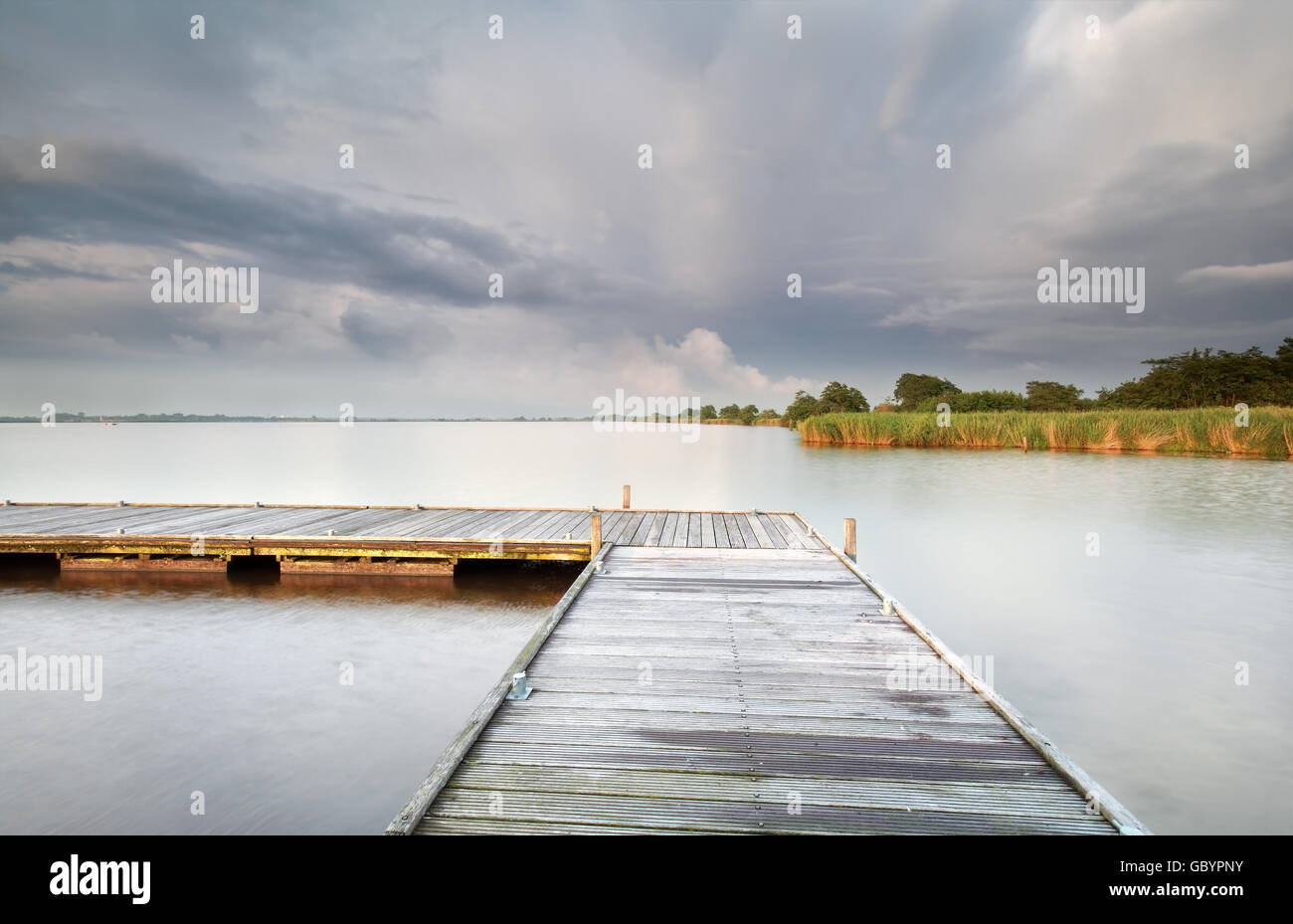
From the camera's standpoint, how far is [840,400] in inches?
2741

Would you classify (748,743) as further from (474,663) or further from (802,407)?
(802,407)

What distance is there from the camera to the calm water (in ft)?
13.6

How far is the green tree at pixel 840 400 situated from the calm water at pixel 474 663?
5494 cm

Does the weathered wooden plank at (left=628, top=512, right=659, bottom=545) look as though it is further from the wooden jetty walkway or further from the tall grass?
the tall grass

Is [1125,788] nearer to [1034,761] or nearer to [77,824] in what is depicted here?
[1034,761]

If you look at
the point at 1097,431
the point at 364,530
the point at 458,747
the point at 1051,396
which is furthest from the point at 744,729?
the point at 1051,396

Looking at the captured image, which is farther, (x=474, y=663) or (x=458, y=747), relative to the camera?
(x=474, y=663)

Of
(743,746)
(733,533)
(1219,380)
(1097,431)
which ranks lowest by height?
(743,746)

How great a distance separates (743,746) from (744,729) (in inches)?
7.4

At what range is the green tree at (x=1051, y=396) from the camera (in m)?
64.8

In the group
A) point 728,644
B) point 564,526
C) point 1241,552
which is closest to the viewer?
point 728,644
